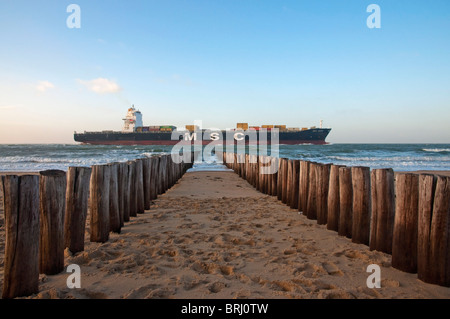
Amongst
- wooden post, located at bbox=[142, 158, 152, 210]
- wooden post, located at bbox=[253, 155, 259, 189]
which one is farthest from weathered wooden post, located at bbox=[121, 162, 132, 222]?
wooden post, located at bbox=[253, 155, 259, 189]

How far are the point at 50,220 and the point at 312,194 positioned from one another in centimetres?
424

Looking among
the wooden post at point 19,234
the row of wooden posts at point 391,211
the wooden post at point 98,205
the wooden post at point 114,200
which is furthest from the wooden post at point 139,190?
the row of wooden posts at point 391,211

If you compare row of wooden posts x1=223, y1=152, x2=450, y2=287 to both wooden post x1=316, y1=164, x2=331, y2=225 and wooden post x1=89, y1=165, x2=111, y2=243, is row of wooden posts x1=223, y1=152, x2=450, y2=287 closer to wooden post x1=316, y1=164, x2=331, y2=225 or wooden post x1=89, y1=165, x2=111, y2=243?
wooden post x1=316, y1=164, x2=331, y2=225

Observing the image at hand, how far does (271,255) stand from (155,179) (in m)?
5.01

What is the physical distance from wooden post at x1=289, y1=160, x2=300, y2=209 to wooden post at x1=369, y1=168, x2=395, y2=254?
2.72 meters

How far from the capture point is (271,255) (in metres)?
3.59

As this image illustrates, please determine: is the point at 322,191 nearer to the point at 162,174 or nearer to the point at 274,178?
the point at 274,178

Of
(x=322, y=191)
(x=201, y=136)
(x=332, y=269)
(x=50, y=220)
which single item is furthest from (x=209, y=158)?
(x=201, y=136)

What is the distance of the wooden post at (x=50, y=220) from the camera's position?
285 cm

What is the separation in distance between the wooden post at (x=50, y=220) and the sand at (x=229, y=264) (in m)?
0.14

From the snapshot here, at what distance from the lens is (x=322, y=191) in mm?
5020

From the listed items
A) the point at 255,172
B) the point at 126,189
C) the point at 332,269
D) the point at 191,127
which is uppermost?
the point at 191,127

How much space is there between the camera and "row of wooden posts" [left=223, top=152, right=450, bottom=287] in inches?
107
